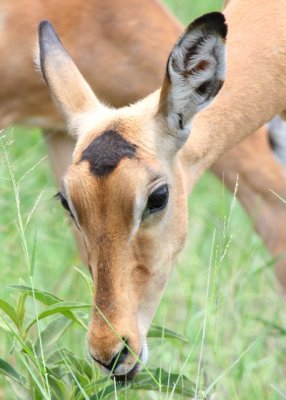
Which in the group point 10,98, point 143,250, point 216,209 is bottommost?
point 216,209

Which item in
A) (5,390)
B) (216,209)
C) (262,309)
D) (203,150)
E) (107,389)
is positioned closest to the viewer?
(107,389)

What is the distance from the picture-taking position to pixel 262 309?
6.11 metres

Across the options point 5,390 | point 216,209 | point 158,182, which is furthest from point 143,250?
point 216,209

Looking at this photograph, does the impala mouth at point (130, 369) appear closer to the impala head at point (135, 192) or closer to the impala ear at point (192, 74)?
the impala head at point (135, 192)

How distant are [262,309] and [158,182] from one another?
2.15 metres

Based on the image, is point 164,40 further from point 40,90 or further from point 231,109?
point 231,109

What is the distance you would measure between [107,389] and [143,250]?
A: 0.49m

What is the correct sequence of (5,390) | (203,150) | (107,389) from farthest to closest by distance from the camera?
(5,390)
(203,150)
(107,389)

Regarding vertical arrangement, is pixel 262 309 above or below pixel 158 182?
below

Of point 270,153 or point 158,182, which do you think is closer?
point 158,182

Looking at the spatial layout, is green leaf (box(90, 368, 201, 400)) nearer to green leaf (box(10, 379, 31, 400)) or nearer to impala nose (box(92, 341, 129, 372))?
impala nose (box(92, 341, 129, 372))

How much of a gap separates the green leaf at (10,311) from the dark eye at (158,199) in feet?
1.87

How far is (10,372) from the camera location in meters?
3.93

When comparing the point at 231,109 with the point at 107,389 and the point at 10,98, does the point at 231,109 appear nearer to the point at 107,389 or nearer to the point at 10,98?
the point at 107,389
